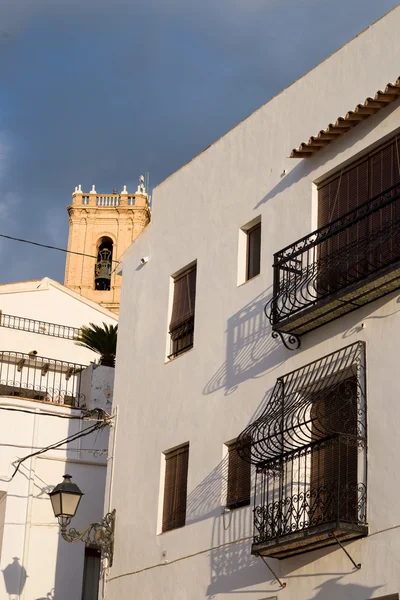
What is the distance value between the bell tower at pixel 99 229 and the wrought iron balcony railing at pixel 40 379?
129 feet

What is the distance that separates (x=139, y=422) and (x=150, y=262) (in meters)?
2.48

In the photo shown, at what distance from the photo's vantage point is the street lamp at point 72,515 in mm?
14547

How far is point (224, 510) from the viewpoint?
1330 centimetres

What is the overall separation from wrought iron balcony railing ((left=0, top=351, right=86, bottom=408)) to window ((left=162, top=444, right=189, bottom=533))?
22.3 ft

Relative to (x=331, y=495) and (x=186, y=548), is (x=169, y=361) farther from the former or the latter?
(x=331, y=495)

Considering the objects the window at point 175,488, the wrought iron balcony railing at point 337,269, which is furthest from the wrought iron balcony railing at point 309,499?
the window at point 175,488

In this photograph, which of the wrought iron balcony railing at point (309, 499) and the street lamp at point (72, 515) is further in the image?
the street lamp at point (72, 515)

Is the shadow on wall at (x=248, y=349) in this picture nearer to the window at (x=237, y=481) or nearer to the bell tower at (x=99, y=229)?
the window at (x=237, y=481)

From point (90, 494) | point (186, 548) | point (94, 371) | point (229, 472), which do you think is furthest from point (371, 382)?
point (94, 371)

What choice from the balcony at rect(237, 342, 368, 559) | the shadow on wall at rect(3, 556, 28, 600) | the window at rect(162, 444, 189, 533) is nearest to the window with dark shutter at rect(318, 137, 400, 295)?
the balcony at rect(237, 342, 368, 559)

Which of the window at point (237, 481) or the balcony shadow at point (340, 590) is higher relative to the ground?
the window at point (237, 481)

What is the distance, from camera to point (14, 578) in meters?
17.4

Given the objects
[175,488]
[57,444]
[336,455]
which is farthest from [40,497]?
[336,455]

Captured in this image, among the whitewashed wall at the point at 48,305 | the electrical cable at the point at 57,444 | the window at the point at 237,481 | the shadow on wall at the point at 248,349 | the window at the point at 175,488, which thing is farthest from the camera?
the whitewashed wall at the point at 48,305
